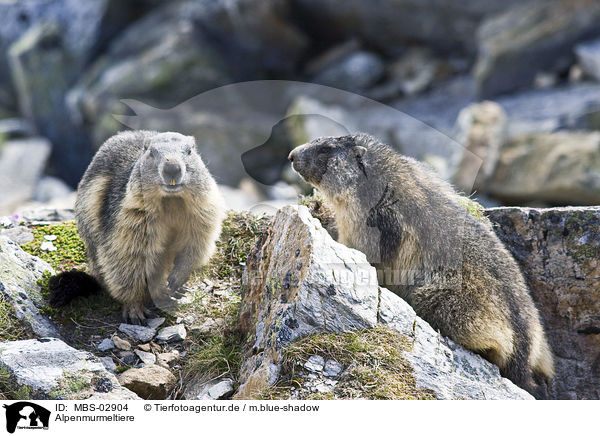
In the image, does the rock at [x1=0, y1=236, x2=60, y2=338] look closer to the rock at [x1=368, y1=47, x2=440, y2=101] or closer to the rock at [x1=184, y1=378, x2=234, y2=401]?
the rock at [x1=184, y1=378, x2=234, y2=401]

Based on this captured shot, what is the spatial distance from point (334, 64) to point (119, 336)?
10.4m

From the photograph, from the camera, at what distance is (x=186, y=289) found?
5758 millimetres

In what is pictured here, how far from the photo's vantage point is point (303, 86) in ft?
32.5

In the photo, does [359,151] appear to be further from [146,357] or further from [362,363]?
[146,357]

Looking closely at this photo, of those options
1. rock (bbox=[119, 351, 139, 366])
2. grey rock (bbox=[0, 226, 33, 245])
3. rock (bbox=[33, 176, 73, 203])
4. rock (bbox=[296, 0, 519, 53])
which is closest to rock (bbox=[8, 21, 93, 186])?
rock (bbox=[33, 176, 73, 203])

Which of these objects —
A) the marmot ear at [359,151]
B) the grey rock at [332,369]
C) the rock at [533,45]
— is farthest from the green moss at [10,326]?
the rock at [533,45]

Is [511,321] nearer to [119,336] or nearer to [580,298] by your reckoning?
[580,298]

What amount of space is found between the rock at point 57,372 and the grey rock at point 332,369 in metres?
1.38

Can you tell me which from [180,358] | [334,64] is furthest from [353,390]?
[334,64]

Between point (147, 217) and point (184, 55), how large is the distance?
8510 mm

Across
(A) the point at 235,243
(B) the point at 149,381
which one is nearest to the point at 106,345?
(B) the point at 149,381

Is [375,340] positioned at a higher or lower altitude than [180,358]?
higher
